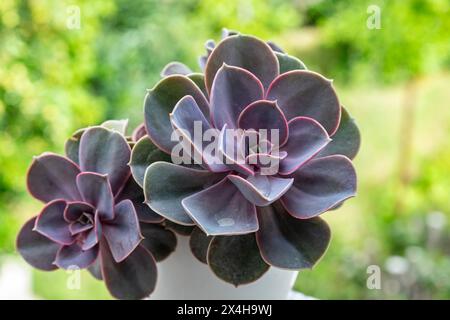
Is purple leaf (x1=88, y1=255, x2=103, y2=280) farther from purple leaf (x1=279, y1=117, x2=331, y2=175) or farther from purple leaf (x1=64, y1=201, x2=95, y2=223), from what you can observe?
purple leaf (x1=279, y1=117, x2=331, y2=175)

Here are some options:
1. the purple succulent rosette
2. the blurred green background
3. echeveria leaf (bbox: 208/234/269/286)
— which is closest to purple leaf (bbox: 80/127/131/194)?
the purple succulent rosette

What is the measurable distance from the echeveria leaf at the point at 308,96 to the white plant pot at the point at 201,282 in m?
0.14

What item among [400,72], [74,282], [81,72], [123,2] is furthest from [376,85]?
[74,282]

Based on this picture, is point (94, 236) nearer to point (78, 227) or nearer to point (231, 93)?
point (78, 227)

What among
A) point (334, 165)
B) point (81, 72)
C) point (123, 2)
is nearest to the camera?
point (334, 165)

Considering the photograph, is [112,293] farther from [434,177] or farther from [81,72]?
[434,177]

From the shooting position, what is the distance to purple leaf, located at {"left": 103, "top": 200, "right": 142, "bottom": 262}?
45cm

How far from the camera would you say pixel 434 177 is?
2.09 m

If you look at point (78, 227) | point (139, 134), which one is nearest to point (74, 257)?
point (78, 227)

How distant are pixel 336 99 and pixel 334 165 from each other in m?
0.06

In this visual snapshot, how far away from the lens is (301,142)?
1.50ft

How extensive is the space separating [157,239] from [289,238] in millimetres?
120

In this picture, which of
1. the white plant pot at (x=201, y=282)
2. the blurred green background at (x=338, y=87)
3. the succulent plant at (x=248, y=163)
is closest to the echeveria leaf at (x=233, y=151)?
the succulent plant at (x=248, y=163)

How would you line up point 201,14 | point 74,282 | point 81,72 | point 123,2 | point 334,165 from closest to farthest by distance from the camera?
point 334,165 → point 74,282 → point 81,72 → point 201,14 → point 123,2
